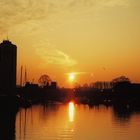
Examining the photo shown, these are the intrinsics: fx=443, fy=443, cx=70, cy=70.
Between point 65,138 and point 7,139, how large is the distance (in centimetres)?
683

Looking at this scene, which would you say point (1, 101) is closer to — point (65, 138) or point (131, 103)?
point (131, 103)

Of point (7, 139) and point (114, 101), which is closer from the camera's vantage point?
point (7, 139)

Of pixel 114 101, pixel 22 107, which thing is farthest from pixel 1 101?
pixel 114 101

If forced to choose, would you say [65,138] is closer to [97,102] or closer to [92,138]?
[92,138]

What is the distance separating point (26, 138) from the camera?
5119 cm

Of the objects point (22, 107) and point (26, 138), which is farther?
point (22, 107)

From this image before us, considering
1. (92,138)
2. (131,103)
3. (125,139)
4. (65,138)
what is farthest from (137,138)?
(131,103)

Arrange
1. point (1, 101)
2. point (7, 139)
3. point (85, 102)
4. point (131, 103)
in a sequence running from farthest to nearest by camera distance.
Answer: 1. point (85, 102)
2. point (131, 103)
3. point (1, 101)
4. point (7, 139)

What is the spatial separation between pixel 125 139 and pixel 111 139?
1.76m

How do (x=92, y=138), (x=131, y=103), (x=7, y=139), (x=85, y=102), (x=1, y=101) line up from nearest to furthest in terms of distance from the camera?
(x=7, y=139) → (x=92, y=138) → (x=1, y=101) → (x=131, y=103) → (x=85, y=102)

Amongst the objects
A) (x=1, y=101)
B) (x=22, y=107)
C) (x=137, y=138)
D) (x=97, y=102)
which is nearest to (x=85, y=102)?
(x=97, y=102)

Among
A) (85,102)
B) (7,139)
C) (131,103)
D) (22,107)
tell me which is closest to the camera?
(7,139)

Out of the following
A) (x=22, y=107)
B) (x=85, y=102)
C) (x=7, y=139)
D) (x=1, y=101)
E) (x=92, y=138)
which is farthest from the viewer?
(x=85, y=102)

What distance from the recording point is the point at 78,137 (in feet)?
176
